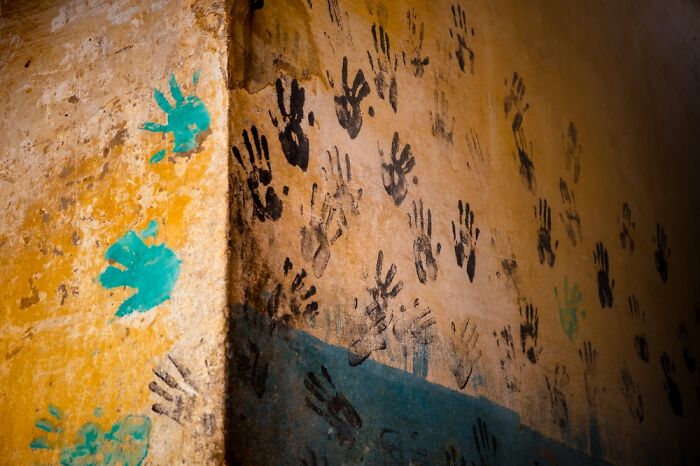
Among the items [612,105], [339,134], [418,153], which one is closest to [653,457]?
[612,105]

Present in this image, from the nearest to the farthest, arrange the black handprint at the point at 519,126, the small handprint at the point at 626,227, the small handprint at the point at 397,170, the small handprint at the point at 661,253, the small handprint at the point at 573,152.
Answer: the small handprint at the point at 397,170, the black handprint at the point at 519,126, the small handprint at the point at 573,152, the small handprint at the point at 626,227, the small handprint at the point at 661,253

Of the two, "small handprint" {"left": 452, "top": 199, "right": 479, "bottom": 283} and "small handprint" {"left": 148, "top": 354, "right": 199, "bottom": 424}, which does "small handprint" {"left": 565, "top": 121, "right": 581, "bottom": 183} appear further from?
"small handprint" {"left": 148, "top": 354, "right": 199, "bottom": 424}

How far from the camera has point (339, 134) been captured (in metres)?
1.74

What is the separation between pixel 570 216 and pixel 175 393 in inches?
70.6

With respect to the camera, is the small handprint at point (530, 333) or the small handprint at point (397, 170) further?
the small handprint at point (530, 333)

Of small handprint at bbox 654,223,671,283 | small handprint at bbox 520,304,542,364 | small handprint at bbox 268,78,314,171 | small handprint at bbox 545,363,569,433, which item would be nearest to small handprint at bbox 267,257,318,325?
small handprint at bbox 268,78,314,171

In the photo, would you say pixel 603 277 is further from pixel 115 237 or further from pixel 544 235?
pixel 115 237

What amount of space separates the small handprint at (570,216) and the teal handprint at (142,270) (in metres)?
1.64

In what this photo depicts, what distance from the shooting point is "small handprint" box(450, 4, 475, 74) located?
229 centimetres

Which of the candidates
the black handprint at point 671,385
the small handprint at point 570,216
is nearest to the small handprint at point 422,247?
the small handprint at point 570,216

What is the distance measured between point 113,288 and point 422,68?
105 cm

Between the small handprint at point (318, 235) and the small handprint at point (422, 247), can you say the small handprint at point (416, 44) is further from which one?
the small handprint at point (318, 235)

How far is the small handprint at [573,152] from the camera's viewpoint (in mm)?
2825

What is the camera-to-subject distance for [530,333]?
91.9 inches
